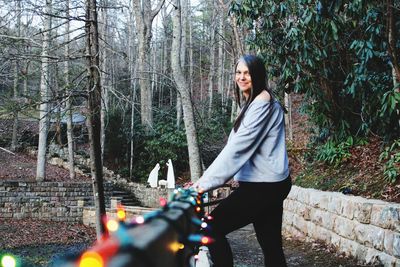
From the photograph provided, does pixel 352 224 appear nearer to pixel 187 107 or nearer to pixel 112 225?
pixel 112 225

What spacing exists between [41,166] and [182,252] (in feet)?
68.3

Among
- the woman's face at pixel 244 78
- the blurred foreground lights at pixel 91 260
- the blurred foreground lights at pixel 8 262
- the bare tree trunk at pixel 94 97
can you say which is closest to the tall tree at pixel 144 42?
the bare tree trunk at pixel 94 97

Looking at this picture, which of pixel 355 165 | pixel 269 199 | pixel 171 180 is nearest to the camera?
pixel 269 199

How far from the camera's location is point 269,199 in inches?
97.7

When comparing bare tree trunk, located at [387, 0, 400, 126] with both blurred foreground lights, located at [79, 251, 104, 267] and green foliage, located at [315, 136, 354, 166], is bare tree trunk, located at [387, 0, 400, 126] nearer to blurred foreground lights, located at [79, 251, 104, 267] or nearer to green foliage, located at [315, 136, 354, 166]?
green foliage, located at [315, 136, 354, 166]

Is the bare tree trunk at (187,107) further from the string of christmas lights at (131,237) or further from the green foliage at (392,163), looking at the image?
the string of christmas lights at (131,237)

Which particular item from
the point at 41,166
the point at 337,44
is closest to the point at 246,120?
the point at 337,44

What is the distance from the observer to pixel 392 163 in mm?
5895

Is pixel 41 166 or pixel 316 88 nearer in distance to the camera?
pixel 316 88

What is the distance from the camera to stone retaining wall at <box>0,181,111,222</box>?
1725cm

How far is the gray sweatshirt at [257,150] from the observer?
93.9 inches

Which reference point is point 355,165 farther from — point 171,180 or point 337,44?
point 171,180

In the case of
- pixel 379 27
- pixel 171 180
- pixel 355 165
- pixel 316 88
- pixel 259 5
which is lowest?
pixel 171 180

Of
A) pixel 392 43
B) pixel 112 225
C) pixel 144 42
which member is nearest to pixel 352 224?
pixel 392 43
